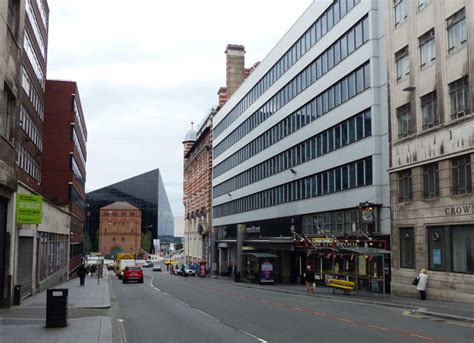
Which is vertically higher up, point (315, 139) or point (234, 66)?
point (234, 66)

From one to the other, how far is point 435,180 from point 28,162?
95.1 feet

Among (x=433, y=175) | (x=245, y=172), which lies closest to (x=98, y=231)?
(x=245, y=172)

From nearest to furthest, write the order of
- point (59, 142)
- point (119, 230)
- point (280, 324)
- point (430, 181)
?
point (280, 324)
point (430, 181)
point (59, 142)
point (119, 230)

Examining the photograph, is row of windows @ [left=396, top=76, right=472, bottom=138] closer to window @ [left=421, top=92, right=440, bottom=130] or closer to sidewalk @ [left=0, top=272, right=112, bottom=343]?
window @ [left=421, top=92, right=440, bottom=130]

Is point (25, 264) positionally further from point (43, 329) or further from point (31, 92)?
point (31, 92)

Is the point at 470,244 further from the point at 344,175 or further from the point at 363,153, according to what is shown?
the point at 344,175

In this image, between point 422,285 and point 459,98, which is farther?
point 422,285

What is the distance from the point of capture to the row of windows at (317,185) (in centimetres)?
3709

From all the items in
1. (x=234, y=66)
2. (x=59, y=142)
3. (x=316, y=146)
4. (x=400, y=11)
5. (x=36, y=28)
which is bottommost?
(x=316, y=146)

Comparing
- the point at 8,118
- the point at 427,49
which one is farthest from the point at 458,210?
the point at 8,118

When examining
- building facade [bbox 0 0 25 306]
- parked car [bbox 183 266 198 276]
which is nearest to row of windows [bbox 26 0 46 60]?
building facade [bbox 0 0 25 306]

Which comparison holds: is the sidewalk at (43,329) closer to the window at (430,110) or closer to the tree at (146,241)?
the window at (430,110)

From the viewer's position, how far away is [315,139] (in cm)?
4562

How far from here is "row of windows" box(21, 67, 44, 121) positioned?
38031 mm
